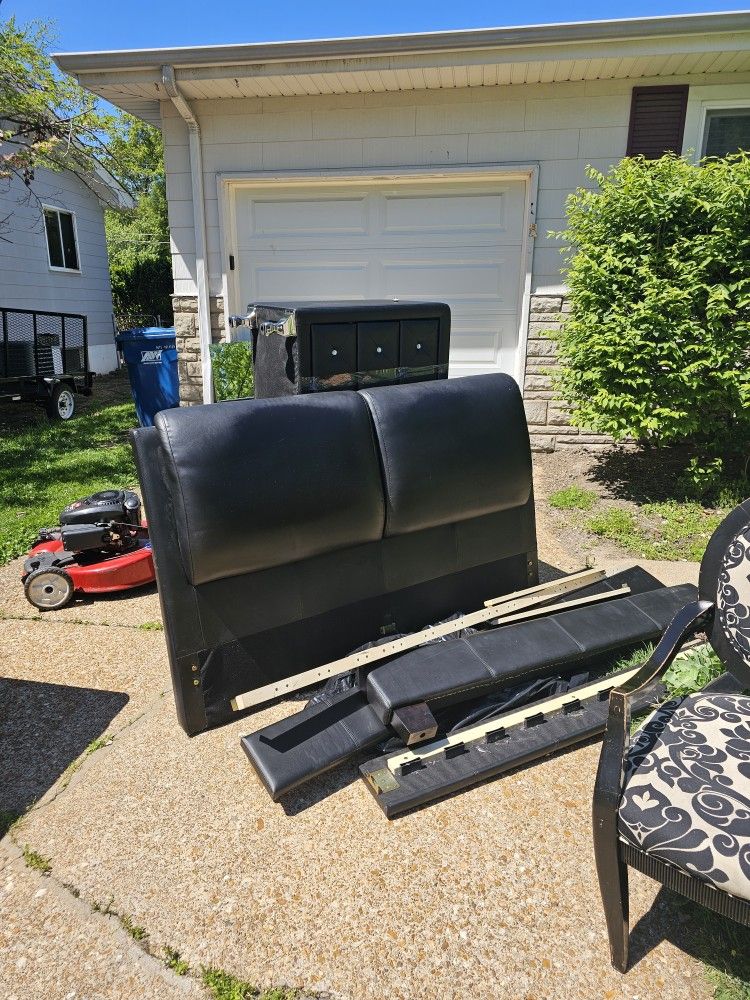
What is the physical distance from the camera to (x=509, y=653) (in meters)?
2.40

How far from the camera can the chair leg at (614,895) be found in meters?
1.48

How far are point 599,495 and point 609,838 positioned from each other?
4.07 metres

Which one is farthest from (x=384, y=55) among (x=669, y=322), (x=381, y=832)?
(x=381, y=832)

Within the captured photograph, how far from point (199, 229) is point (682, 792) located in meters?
6.48

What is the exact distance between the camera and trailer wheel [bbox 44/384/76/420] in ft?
27.4

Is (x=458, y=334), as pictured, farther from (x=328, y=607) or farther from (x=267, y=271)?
(x=328, y=607)

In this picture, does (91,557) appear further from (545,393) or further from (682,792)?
(545,393)

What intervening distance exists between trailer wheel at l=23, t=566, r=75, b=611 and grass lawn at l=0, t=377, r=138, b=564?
2.88ft

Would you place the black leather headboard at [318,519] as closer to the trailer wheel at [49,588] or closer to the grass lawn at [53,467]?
the trailer wheel at [49,588]

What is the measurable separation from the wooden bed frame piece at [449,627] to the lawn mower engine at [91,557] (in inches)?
58.6

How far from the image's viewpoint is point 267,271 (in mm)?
6617

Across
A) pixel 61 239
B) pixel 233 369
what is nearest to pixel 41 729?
pixel 233 369

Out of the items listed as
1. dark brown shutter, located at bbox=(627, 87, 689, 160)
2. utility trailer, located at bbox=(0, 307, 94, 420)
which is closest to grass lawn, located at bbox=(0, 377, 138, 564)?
utility trailer, located at bbox=(0, 307, 94, 420)

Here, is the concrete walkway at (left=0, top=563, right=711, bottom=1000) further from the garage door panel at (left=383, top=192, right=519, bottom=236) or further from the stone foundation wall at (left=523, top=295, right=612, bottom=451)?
the garage door panel at (left=383, top=192, right=519, bottom=236)
